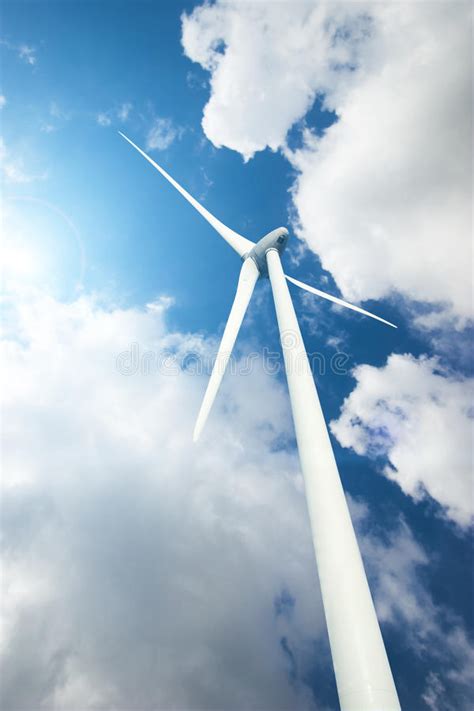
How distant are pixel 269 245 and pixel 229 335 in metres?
9.57

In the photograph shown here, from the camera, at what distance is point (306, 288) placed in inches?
1293

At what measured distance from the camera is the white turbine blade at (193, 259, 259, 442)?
16188mm

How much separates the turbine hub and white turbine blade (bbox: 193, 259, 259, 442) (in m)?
0.55

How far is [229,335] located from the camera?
65.1ft

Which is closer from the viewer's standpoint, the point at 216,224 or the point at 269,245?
the point at 269,245

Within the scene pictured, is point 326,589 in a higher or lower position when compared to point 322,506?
lower

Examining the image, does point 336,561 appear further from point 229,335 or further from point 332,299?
point 332,299

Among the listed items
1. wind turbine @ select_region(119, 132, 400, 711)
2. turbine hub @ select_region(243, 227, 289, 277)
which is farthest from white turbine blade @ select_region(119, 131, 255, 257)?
wind turbine @ select_region(119, 132, 400, 711)

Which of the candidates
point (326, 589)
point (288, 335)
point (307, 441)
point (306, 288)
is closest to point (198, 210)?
point (306, 288)

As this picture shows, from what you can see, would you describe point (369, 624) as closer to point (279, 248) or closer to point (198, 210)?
point (279, 248)

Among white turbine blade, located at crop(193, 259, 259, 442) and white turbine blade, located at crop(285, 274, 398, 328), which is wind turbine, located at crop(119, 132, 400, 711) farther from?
white turbine blade, located at crop(285, 274, 398, 328)

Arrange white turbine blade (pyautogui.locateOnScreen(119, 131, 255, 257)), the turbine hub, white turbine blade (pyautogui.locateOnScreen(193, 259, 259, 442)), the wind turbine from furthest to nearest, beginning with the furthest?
white turbine blade (pyautogui.locateOnScreen(119, 131, 255, 257)) < the turbine hub < white turbine blade (pyautogui.locateOnScreen(193, 259, 259, 442)) < the wind turbine

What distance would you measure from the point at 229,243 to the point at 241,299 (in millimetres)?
9613

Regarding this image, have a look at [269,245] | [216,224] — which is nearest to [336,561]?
[269,245]
